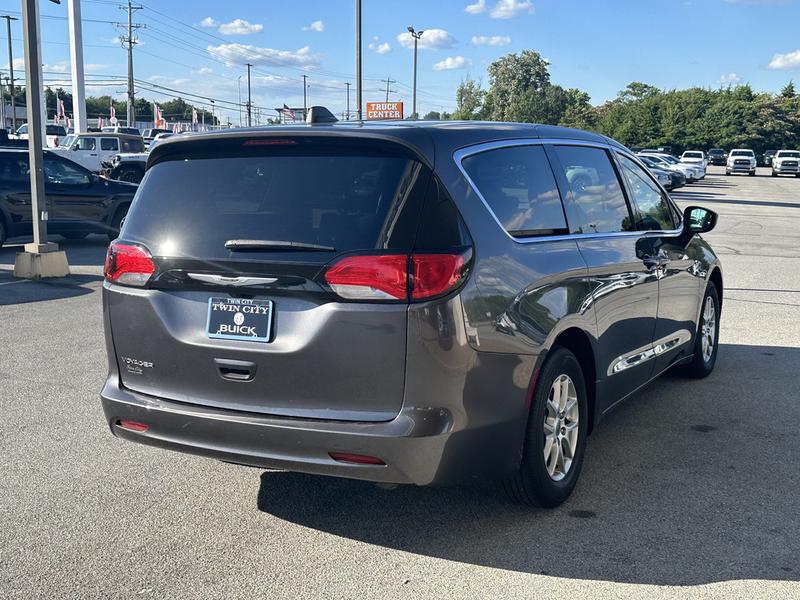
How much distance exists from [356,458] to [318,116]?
6.09ft

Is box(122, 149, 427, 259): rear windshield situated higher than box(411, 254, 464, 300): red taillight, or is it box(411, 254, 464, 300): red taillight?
box(122, 149, 427, 259): rear windshield

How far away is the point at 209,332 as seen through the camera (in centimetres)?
379

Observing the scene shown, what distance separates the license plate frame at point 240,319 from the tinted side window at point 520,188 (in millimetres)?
1091

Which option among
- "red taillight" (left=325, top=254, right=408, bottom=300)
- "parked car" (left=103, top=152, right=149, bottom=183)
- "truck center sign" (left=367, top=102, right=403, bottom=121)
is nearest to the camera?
"red taillight" (left=325, top=254, right=408, bottom=300)

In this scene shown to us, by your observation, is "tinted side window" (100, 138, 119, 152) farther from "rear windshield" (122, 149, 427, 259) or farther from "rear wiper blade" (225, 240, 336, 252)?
"rear wiper blade" (225, 240, 336, 252)

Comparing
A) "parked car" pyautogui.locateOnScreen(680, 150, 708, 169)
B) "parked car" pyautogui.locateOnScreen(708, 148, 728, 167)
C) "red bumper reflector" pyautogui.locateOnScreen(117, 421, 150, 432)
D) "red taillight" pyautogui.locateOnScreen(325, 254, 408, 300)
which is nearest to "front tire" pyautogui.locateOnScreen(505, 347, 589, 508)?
"red taillight" pyautogui.locateOnScreen(325, 254, 408, 300)

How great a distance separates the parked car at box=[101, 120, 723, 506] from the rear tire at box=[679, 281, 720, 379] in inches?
99.1

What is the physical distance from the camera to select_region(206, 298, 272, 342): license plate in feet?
12.1

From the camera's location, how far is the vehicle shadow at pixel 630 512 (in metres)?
3.74

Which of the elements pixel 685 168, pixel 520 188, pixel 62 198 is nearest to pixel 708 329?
pixel 520 188

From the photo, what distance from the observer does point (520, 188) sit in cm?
431

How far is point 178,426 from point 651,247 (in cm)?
314

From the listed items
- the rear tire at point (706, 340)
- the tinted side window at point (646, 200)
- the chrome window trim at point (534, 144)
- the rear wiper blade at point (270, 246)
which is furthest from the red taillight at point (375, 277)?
the rear tire at point (706, 340)

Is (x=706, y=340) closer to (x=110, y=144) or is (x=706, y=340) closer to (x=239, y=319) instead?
(x=239, y=319)
